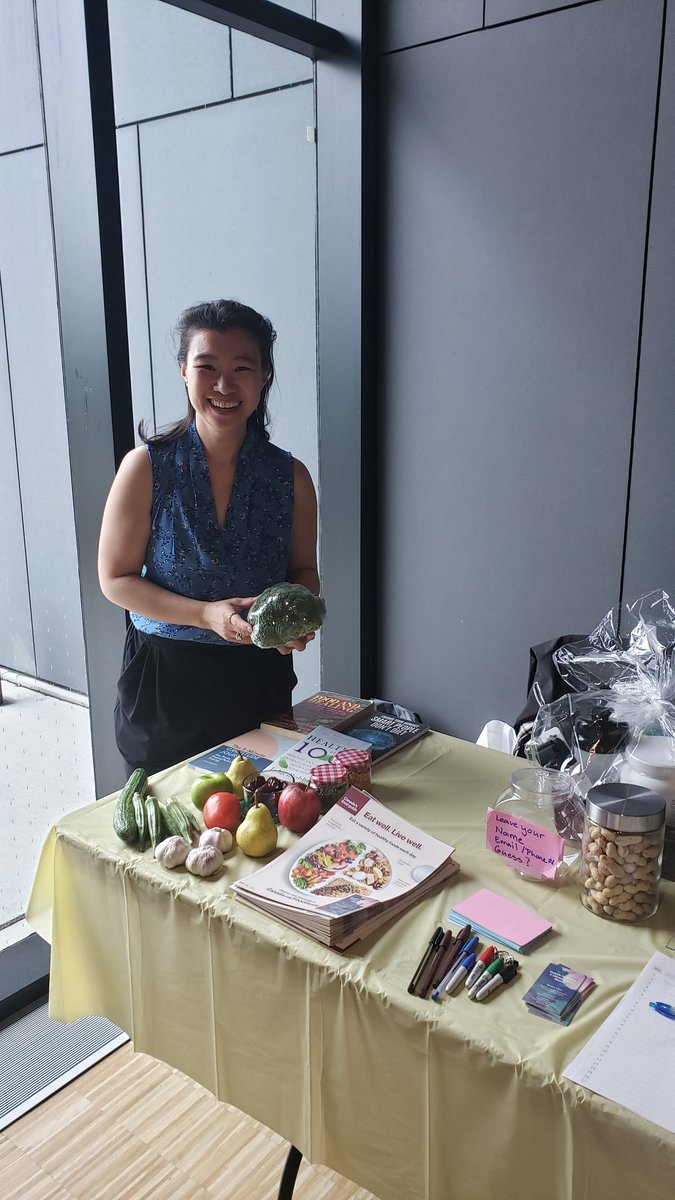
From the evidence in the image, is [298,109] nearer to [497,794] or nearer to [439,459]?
[439,459]

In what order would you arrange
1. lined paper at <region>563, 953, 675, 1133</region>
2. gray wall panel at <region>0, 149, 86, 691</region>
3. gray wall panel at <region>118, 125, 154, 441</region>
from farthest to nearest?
gray wall panel at <region>0, 149, 86, 691</region> < gray wall panel at <region>118, 125, 154, 441</region> < lined paper at <region>563, 953, 675, 1133</region>

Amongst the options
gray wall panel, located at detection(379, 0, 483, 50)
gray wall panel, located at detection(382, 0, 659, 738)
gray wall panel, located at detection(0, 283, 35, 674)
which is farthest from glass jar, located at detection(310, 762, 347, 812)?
gray wall panel, located at detection(0, 283, 35, 674)

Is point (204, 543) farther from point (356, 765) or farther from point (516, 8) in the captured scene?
point (516, 8)

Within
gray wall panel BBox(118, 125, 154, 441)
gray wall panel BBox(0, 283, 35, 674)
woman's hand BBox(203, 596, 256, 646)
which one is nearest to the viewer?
woman's hand BBox(203, 596, 256, 646)

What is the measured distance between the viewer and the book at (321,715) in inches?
68.8

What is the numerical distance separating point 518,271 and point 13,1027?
8.28 ft

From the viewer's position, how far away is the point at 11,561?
420cm

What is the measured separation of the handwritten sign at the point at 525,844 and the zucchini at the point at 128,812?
576mm

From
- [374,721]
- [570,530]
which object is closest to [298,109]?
[570,530]

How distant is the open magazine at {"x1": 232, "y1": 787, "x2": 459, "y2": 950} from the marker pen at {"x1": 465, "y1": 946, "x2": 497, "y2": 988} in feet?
0.50

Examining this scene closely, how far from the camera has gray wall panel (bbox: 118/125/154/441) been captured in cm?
346

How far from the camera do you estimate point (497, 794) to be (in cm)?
154

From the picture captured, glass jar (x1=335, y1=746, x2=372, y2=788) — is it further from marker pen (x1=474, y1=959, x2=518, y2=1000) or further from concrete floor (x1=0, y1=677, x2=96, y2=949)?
concrete floor (x1=0, y1=677, x2=96, y2=949)

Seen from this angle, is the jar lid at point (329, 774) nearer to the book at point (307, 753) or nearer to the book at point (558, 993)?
the book at point (307, 753)
